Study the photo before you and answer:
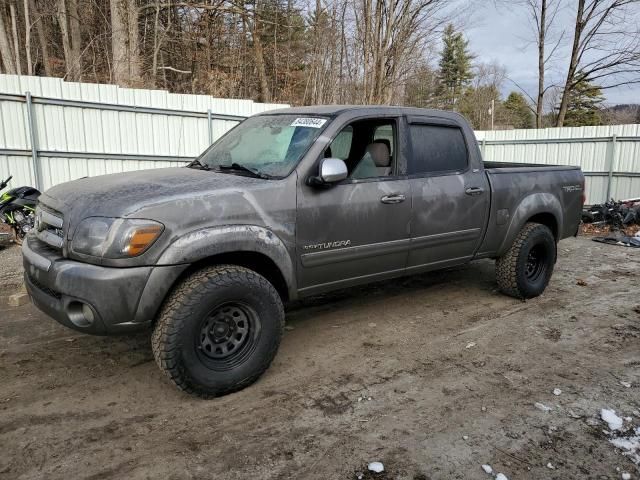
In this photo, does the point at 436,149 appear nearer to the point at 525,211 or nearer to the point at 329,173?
the point at 525,211

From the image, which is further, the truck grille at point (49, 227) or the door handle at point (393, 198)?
the door handle at point (393, 198)

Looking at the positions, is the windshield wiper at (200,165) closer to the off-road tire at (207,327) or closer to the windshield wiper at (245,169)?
the windshield wiper at (245,169)

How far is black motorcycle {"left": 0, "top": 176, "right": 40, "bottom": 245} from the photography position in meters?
7.16

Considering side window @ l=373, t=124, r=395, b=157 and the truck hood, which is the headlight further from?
side window @ l=373, t=124, r=395, b=157

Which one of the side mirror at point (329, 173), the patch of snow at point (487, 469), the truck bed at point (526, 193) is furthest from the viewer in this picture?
the truck bed at point (526, 193)

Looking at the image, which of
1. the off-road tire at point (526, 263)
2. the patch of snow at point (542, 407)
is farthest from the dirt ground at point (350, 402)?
the off-road tire at point (526, 263)

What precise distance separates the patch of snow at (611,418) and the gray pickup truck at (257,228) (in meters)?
1.79

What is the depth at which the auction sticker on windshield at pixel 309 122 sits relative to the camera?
3742 mm

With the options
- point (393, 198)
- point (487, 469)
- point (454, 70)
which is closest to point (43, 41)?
point (393, 198)

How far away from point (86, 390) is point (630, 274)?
678 cm

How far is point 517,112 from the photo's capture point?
62.9m

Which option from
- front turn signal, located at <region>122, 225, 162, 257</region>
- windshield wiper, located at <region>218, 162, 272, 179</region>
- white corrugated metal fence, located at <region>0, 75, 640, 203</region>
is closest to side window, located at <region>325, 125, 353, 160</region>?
windshield wiper, located at <region>218, 162, 272, 179</region>

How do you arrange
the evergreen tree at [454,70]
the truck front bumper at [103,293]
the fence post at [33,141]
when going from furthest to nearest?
the evergreen tree at [454,70]
the fence post at [33,141]
the truck front bumper at [103,293]

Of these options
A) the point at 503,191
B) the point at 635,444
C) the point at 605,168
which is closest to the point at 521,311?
the point at 503,191
